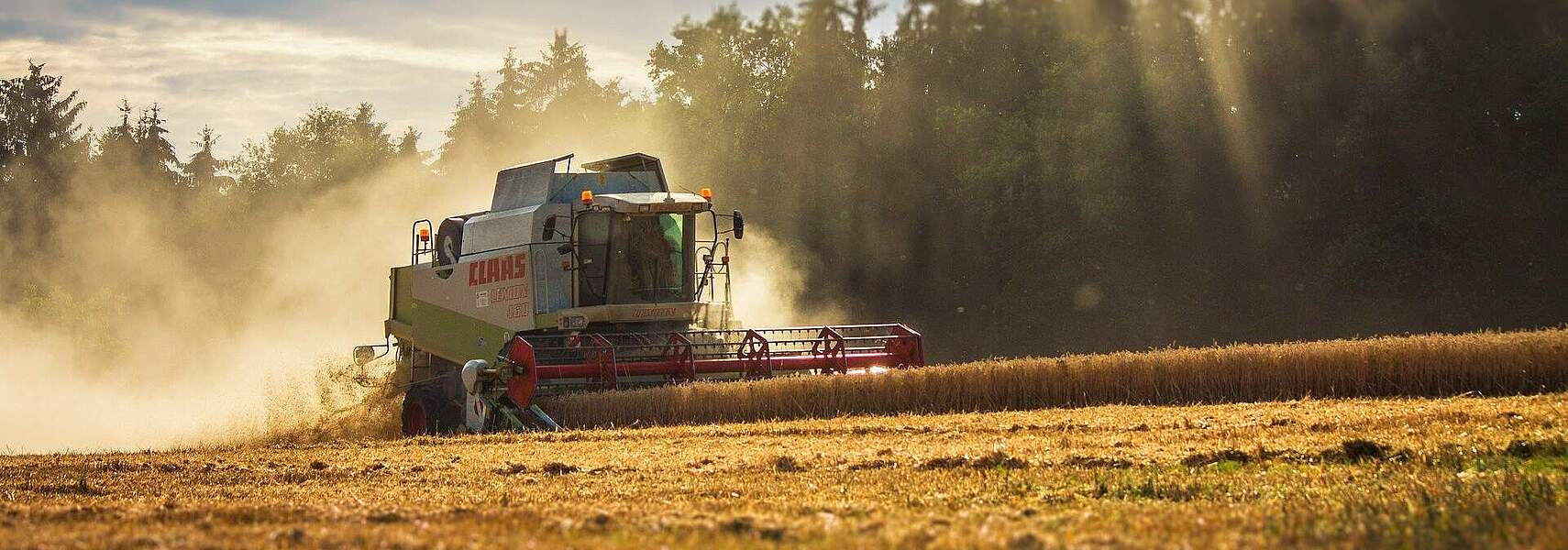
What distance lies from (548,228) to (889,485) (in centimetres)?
1026

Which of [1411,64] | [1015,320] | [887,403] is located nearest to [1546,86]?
[1411,64]

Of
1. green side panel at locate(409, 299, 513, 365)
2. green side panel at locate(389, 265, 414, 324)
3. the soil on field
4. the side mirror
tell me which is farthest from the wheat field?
green side panel at locate(389, 265, 414, 324)

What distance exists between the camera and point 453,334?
18.2 meters

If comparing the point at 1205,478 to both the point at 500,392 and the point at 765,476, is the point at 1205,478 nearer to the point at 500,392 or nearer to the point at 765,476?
the point at 765,476

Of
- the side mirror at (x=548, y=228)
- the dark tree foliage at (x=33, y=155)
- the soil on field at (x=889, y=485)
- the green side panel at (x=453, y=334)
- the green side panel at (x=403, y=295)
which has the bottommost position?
the soil on field at (x=889, y=485)

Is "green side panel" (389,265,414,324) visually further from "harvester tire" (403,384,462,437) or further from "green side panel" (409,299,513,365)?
"harvester tire" (403,384,462,437)

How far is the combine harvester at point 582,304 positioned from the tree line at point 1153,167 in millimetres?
8485

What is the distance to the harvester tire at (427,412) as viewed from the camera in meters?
16.1

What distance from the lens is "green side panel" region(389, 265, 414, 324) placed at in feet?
62.6

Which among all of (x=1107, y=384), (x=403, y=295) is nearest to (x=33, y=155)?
(x=403, y=295)

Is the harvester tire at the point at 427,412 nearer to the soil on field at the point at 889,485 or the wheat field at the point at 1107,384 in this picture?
the wheat field at the point at 1107,384

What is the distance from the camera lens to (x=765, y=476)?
28.5ft

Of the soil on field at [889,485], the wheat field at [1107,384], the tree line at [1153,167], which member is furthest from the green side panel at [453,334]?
the tree line at [1153,167]

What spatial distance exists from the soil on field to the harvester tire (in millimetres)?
2368
